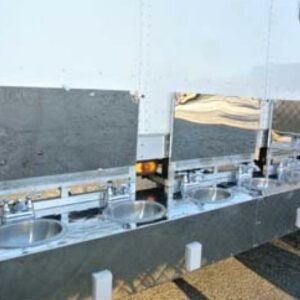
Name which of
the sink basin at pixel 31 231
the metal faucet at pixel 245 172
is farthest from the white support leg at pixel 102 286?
the metal faucet at pixel 245 172

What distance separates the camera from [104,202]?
1888mm

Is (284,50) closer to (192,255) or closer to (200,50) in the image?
(200,50)

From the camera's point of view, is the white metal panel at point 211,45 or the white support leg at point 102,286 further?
the white metal panel at point 211,45

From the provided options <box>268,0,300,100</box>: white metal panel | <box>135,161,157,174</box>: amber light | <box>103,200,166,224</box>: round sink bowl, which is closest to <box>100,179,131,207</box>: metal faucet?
<box>103,200,166,224</box>: round sink bowl

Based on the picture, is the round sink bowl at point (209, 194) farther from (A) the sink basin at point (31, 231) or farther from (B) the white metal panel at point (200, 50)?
(A) the sink basin at point (31, 231)

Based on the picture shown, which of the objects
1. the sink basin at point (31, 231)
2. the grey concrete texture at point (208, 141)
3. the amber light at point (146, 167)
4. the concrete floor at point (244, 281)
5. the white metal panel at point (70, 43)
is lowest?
the concrete floor at point (244, 281)

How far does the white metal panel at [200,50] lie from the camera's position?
191 cm

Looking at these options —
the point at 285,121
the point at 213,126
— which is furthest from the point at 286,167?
the point at 213,126

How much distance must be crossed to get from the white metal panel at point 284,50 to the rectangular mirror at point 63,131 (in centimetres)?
123

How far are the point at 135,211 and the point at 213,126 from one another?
0.77 m

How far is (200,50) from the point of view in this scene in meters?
2.09

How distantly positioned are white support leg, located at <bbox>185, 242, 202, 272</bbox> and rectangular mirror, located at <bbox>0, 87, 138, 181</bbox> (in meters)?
0.54

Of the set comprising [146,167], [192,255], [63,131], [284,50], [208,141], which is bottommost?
[192,255]

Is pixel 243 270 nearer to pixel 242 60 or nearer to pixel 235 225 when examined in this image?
pixel 235 225
